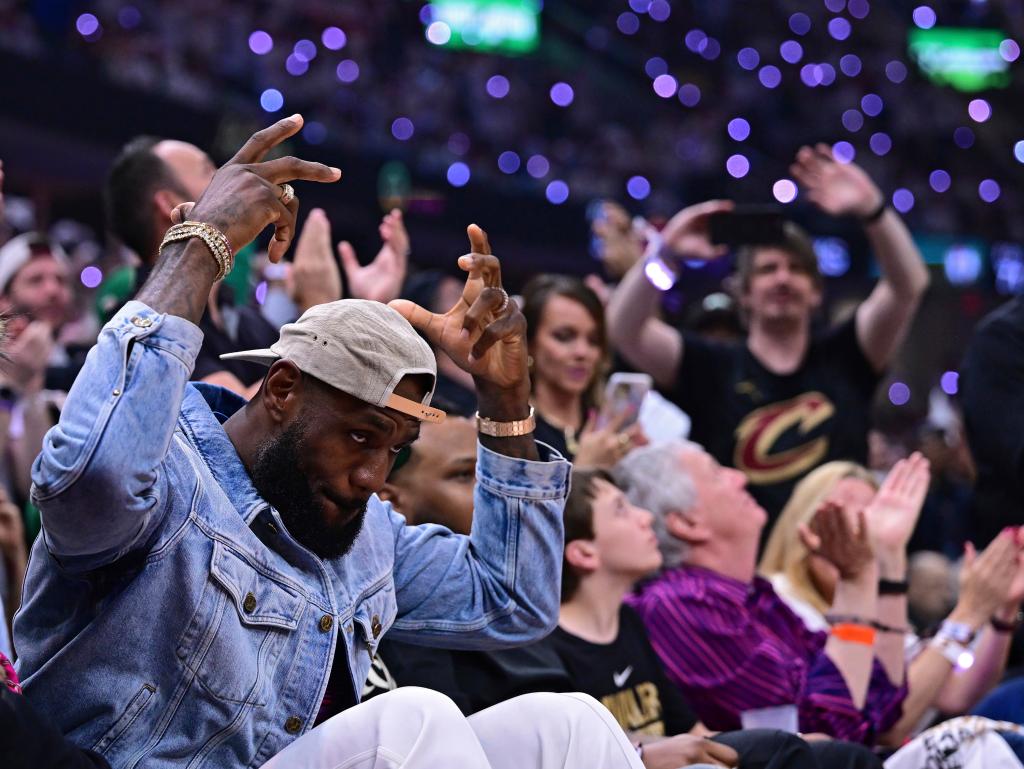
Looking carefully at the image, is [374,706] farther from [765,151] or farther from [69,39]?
[765,151]

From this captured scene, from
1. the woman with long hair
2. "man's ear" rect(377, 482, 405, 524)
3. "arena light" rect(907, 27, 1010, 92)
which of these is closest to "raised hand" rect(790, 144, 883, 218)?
the woman with long hair

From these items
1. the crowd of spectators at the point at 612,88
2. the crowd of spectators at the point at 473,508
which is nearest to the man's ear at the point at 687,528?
the crowd of spectators at the point at 473,508

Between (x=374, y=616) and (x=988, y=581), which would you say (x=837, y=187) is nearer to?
(x=988, y=581)

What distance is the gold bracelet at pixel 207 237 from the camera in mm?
1741

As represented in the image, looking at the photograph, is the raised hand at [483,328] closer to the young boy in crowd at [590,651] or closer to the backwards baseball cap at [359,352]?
the backwards baseball cap at [359,352]

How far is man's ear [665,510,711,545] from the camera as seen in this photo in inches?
129

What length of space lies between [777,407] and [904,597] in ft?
3.17

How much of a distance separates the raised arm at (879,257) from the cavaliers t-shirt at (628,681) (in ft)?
5.38

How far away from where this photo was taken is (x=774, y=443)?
4152 mm

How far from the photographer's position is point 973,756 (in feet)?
9.18

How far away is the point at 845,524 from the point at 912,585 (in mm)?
1698

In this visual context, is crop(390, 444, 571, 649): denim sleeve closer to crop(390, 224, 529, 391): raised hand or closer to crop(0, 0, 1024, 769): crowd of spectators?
crop(0, 0, 1024, 769): crowd of spectators

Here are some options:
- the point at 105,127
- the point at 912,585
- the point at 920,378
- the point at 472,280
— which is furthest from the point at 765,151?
the point at 472,280

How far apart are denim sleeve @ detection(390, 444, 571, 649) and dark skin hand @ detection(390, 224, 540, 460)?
5 cm
